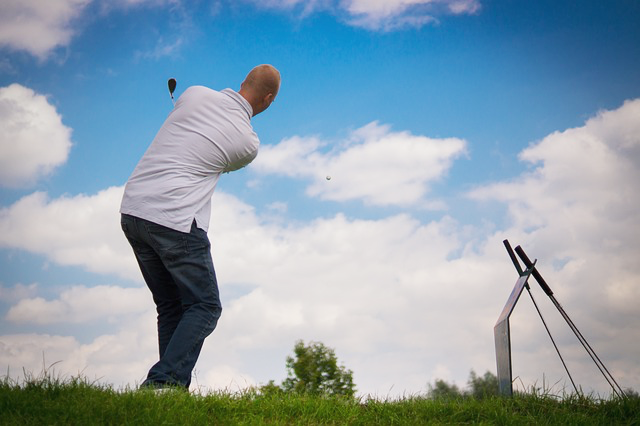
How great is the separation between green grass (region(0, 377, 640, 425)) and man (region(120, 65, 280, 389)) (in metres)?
0.35

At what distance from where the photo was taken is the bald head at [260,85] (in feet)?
16.7

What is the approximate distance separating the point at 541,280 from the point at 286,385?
15.8 meters

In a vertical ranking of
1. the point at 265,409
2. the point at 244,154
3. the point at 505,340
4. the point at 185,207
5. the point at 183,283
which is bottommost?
the point at 265,409

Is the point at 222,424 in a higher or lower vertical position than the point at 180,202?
lower

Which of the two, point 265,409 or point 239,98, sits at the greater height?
point 239,98

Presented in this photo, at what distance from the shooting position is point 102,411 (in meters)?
4.01

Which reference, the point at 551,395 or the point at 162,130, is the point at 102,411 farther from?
the point at 551,395

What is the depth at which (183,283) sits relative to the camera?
456 centimetres

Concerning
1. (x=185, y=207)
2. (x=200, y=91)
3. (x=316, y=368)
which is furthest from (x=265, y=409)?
(x=316, y=368)

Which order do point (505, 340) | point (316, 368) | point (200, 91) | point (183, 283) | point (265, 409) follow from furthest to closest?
point (316, 368)
point (505, 340)
point (200, 91)
point (265, 409)
point (183, 283)

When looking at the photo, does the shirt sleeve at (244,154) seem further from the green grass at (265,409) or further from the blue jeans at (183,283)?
the green grass at (265,409)

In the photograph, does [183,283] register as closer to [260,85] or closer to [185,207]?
[185,207]

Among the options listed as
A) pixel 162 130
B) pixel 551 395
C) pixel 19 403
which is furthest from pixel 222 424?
pixel 551 395

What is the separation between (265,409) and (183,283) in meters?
1.19
